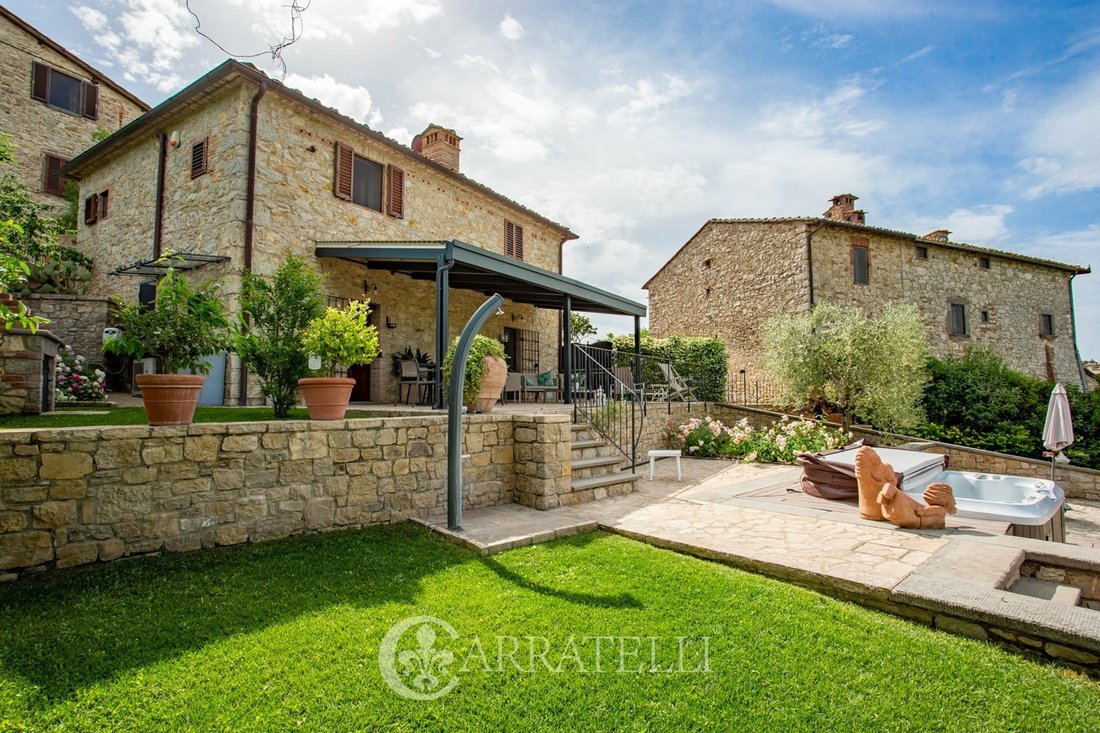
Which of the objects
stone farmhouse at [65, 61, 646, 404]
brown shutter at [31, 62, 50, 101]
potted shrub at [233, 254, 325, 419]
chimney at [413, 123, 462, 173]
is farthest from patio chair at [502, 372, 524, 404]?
brown shutter at [31, 62, 50, 101]

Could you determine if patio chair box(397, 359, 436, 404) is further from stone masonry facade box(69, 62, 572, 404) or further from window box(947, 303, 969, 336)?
window box(947, 303, 969, 336)

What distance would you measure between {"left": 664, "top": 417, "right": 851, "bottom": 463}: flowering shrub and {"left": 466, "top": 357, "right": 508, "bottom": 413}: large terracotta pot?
19.4 feet

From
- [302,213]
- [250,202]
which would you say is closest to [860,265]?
[302,213]

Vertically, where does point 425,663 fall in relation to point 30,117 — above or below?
below

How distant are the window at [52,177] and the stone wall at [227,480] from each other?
17.2 meters

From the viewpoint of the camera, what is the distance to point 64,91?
1591 centimetres

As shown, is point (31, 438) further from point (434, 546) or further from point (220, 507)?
point (434, 546)

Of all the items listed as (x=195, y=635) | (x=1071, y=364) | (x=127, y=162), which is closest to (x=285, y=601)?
(x=195, y=635)

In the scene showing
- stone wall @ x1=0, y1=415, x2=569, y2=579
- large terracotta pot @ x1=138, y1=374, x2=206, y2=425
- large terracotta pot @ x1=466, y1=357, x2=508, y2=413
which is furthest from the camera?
large terracotta pot @ x1=466, y1=357, x2=508, y2=413

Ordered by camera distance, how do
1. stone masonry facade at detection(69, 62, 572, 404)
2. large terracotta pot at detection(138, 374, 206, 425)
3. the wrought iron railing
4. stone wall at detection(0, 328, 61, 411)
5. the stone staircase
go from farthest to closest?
stone masonry facade at detection(69, 62, 572, 404) → the wrought iron railing → the stone staircase → stone wall at detection(0, 328, 61, 411) → large terracotta pot at detection(138, 374, 206, 425)

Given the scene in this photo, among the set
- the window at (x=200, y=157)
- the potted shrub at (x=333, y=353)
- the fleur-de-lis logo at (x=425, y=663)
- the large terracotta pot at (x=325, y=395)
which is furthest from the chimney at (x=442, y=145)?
the fleur-de-lis logo at (x=425, y=663)

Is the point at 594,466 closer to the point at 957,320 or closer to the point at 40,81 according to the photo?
the point at 957,320

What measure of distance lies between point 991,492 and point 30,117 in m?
25.0

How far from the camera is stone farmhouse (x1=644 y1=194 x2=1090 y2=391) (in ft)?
56.7
